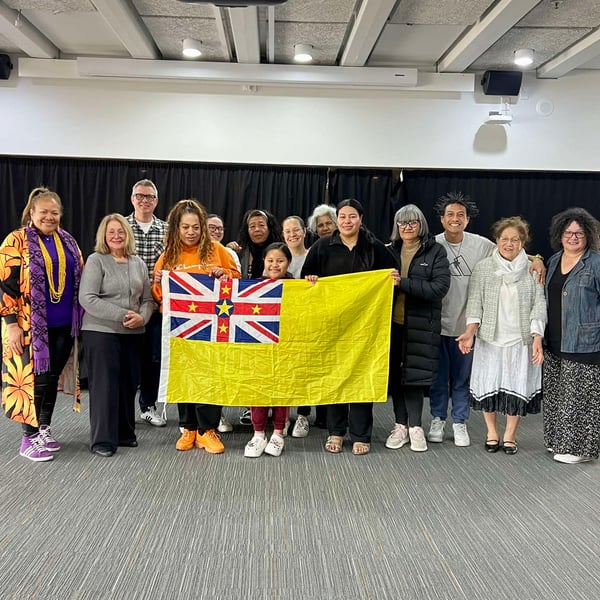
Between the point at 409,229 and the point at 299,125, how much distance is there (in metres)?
2.30

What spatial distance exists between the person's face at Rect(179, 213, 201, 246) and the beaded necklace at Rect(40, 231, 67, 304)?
682mm

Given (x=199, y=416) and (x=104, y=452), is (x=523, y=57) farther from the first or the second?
(x=104, y=452)

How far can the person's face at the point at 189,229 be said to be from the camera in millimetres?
3215

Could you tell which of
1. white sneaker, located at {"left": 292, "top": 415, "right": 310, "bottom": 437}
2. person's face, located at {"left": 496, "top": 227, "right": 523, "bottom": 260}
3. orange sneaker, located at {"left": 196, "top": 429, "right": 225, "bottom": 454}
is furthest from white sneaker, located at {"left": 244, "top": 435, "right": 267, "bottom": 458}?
person's face, located at {"left": 496, "top": 227, "right": 523, "bottom": 260}

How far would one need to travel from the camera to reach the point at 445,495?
9.31ft

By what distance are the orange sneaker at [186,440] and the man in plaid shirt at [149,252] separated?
54cm

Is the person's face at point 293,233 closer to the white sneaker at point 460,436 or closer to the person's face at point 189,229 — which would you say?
the person's face at point 189,229

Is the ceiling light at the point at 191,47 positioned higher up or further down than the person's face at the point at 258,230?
higher up

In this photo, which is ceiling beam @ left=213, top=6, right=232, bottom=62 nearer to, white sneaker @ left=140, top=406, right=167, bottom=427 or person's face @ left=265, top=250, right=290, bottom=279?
person's face @ left=265, top=250, right=290, bottom=279

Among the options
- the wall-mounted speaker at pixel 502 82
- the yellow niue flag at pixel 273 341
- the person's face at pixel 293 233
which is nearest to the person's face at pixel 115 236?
the yellow niue flag at pixel 273 341

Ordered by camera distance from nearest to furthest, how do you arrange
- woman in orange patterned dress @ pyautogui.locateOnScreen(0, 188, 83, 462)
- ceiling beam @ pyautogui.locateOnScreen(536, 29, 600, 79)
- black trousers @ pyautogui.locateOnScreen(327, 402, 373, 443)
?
woman in orange patterned dress @ pyautogui.locateOnScreen(0, 188, 83, 462) → black trousers @ pyautogui.locateOnScreen(327, 402, 373, 443) → ceiling beam @ pyautogui.locateOnScreen(536, 29, 600, 79)

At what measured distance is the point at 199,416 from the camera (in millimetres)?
3385

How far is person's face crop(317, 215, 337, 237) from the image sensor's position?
4.03 m

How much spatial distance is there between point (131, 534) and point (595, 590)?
1.83 meters
